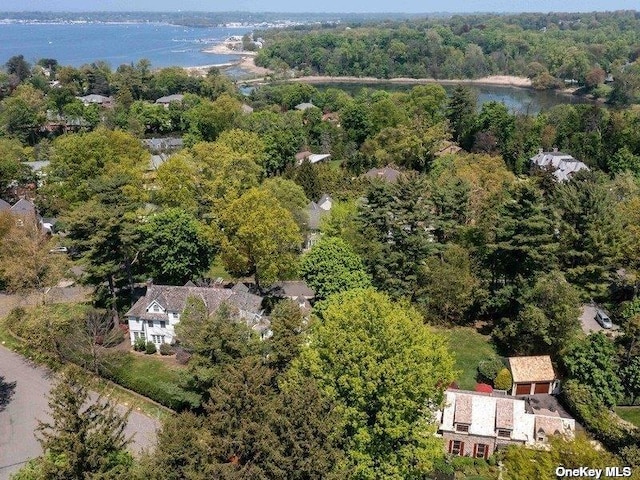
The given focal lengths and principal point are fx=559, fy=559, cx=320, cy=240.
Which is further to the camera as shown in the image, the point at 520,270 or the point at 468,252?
the point at 468,252

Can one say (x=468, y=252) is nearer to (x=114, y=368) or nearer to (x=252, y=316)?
(x=252, y=316)

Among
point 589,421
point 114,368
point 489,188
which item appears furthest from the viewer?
point 489,188

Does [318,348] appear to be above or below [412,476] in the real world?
above

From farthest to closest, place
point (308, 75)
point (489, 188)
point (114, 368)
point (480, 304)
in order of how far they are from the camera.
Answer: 1. point (308, 75)
2. point (489, 188)
3. point (480, 304)
4. point (114, 368)

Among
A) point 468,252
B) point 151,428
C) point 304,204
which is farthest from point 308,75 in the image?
point 151,428

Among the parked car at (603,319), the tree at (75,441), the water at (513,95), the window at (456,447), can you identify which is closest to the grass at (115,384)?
the tree at (75,441)

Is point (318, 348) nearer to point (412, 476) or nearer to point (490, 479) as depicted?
point (412, 476)

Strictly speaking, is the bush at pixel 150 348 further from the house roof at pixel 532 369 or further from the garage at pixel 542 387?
the garage at pixel 542 387

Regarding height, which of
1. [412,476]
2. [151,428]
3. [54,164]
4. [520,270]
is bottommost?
[151,428]
